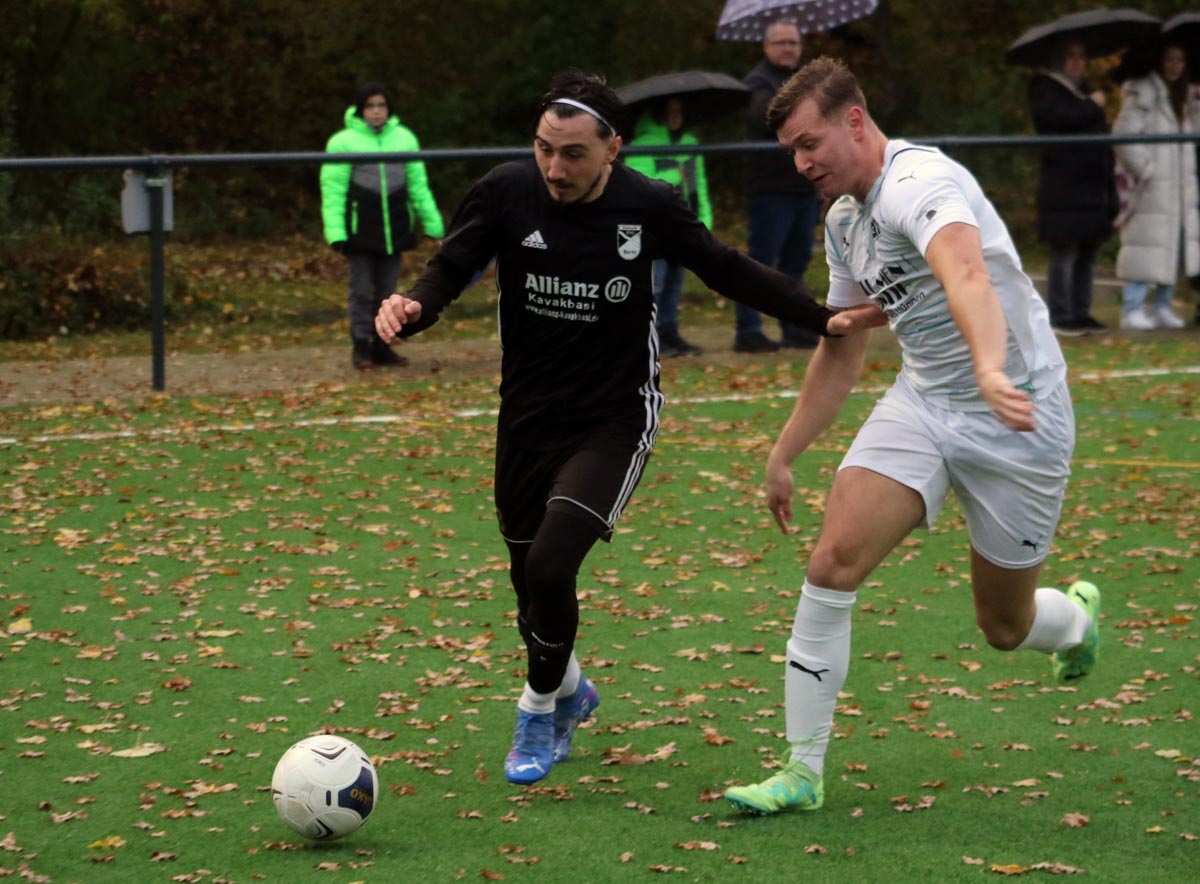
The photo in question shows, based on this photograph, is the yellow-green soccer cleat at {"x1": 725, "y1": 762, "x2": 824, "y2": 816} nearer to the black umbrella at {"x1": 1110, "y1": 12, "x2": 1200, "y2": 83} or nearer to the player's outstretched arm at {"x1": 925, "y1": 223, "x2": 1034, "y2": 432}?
the player's outstretched arm at {"x1": 925, "y1": 223, "x2": 1034, "y2": 432}

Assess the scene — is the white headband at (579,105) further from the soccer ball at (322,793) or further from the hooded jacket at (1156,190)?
the hooded jacket at (1156,190)

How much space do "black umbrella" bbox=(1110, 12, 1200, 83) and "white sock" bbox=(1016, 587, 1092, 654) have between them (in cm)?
1067

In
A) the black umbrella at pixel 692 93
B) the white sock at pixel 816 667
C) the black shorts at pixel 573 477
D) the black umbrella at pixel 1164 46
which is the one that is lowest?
the white sock at pixel 816 667

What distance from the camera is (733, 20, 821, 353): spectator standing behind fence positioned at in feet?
45.1

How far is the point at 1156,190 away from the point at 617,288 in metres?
11.0

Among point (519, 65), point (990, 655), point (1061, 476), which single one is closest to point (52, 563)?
point (990, 655)

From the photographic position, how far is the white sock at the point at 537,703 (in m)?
5.68

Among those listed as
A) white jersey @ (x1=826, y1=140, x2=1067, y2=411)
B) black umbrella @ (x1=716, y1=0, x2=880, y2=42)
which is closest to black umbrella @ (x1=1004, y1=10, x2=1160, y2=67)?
black umbrella @ (x1=716, y1=0, x2=880, y2=42)

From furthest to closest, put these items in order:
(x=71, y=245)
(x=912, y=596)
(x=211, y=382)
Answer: (x=71, y=245) → (x=211, y=382) → (x=912, y=596)

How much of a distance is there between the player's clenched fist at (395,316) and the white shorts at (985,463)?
4.39ft

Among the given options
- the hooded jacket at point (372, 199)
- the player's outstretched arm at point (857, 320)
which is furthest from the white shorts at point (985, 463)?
the hooded jacket at point (372, 199)

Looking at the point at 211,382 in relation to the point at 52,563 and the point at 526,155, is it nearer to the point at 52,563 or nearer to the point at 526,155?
the point at 526,155

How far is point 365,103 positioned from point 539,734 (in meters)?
8.77

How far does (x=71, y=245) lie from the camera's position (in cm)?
1459
